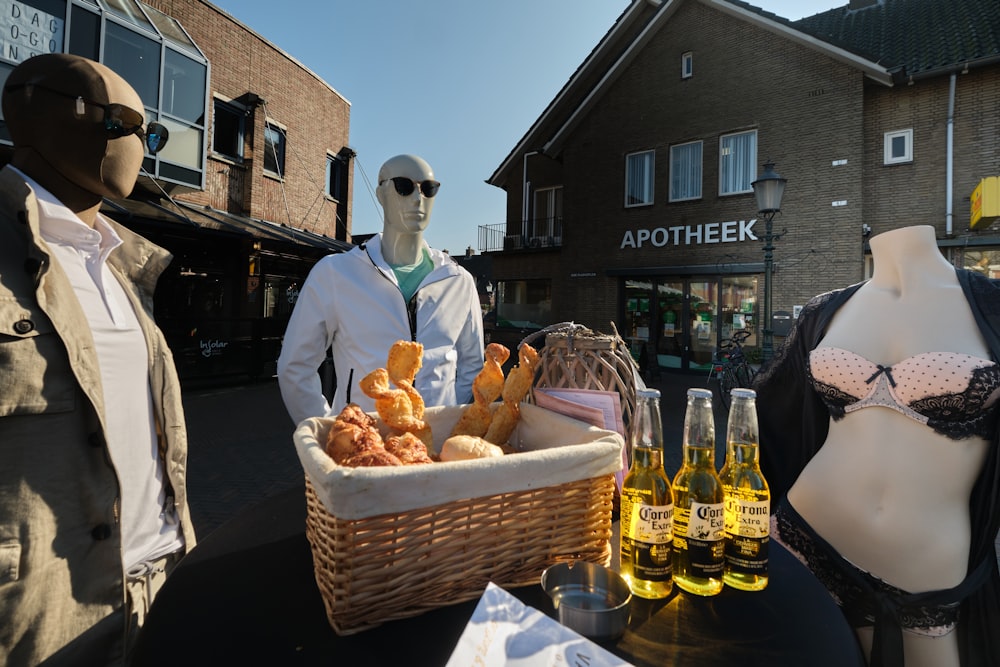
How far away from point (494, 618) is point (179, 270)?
11369 millimetres

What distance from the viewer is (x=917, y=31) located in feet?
37.2

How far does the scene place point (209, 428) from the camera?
636cm

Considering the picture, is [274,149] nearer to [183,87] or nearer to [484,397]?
[183,87]

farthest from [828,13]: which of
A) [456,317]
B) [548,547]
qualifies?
[548,547]

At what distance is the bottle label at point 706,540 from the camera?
97cm

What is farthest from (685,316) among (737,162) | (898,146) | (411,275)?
(411,275)

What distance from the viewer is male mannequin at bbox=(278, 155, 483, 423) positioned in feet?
6.32

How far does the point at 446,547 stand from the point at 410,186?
1.58 m

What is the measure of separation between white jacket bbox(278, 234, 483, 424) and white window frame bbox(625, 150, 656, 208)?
12.3 metres

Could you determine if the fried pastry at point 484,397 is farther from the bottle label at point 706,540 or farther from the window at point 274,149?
the window at point 274,149

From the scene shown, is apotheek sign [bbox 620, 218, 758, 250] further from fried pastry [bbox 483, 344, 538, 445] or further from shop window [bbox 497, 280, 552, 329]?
fried pastry [bbox 483, 344, 538, 445]

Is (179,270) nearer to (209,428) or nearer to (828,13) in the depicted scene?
(209,428)

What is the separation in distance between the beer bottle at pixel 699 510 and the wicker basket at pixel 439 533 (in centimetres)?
16

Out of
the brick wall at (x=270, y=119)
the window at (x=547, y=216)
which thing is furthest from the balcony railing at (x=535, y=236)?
the brick wall at (x=270, y=119)
